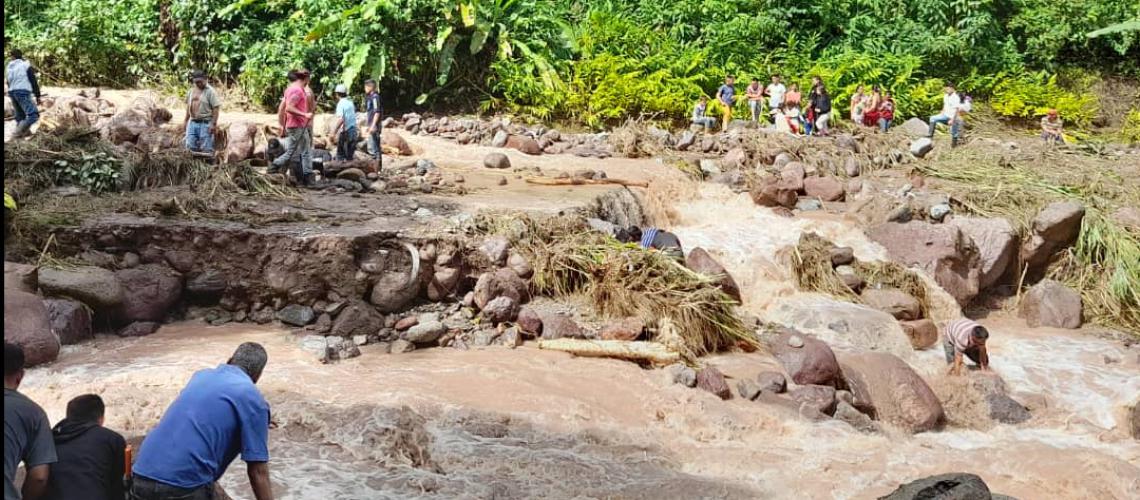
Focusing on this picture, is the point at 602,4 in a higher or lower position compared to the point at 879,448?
higher

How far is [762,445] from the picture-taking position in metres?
8.52

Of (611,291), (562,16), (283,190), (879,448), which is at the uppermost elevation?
(562,16)

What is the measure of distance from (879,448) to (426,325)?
14.7 feet

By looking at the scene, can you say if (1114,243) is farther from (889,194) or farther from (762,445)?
(762,445)

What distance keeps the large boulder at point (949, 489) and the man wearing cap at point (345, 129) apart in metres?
9.73

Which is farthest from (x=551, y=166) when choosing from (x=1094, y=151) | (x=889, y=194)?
(x=1094, y=151)

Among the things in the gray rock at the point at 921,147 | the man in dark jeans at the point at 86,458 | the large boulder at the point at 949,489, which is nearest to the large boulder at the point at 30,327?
the man in dark jeans at the point at 86,458

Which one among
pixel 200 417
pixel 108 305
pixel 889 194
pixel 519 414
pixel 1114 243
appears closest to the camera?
pixel 200 417

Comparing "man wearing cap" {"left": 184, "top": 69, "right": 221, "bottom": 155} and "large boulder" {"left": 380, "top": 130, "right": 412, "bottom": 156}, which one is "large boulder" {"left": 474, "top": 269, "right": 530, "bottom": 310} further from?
"large boulder" {"left": 380, "top": 130, "right": 412, "bottom": 156}

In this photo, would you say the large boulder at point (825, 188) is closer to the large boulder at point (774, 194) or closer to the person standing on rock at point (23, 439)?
the large boulder at point (774, 194)

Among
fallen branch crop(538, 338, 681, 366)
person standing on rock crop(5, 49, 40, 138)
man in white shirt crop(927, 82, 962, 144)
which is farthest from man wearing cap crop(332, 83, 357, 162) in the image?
man in white shirt crop(927, 82, 962, 144)

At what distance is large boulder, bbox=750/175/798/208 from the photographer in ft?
49.2

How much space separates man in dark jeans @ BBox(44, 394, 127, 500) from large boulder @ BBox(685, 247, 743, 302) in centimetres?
788

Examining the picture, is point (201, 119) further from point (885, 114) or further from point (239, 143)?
point (885, 114)
